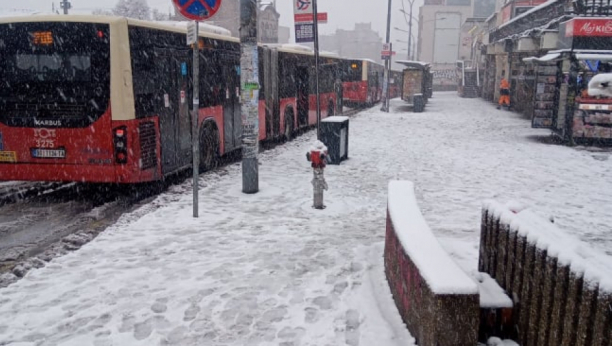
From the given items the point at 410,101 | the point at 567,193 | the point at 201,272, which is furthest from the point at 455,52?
the point at 201,272

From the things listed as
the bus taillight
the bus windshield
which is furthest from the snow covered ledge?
the bus windshield

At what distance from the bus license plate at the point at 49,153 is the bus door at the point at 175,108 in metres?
1.59

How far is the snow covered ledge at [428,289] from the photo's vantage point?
11.1 feet

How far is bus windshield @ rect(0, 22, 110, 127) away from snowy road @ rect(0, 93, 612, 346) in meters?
1.95

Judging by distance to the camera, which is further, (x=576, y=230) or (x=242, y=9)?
(x=242, y=9)

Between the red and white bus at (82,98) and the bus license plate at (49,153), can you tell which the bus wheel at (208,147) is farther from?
the bus license plate at (49,153)

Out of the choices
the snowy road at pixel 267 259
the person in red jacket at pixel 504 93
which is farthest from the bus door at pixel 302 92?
the person in red jacket at pixel 504 93

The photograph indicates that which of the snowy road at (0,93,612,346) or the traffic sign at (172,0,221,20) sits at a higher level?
the traffic sign at (172,0,221,20)

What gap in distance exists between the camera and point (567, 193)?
30.8 ft

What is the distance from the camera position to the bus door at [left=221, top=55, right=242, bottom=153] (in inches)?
461

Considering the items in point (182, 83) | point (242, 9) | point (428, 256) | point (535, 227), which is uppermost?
point (242, 9)

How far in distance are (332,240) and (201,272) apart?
185cm

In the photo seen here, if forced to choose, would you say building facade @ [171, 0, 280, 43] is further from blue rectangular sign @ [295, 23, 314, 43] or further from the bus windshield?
the bus windshield

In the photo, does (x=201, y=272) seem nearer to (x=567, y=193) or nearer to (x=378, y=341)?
(x=378, y=341)
